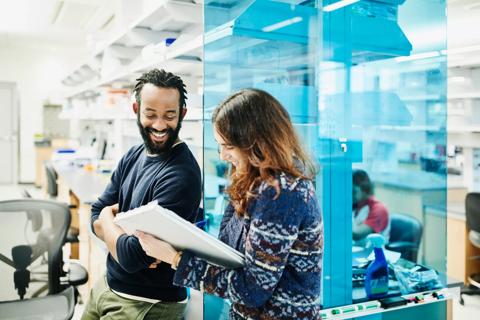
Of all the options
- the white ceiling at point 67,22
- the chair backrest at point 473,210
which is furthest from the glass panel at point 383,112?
the white ceiling at point 67,22

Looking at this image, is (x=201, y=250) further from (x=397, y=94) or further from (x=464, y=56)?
(x=464, y=56)

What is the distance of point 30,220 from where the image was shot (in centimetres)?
247

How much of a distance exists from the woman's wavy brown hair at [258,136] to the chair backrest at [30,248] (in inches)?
59.6

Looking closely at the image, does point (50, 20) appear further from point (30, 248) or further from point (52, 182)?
point (30, 248)

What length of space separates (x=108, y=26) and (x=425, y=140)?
574 cm

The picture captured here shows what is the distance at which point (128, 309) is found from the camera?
151 centimetres

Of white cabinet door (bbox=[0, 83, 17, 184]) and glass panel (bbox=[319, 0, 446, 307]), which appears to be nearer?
glass panel (bbox=[319, 0, 446, 307])

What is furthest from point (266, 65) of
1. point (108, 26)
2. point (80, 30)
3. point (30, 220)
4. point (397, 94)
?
point (80, 30)

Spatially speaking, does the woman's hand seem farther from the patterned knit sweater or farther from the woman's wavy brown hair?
the woman's wavy brown hair

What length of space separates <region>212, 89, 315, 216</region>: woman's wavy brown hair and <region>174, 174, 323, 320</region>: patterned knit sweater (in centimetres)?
4

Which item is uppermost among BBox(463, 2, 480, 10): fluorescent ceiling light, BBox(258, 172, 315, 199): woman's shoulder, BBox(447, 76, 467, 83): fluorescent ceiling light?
BBox(463, 2, 480, 10): fluorescent ceiling light

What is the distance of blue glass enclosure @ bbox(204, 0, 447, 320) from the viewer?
1523mm

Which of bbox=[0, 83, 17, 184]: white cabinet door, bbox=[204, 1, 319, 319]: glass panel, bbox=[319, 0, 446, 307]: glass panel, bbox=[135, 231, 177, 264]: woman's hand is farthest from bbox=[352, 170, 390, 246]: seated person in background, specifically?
bbox=[0, 83, 17, 184]: white cabinet door

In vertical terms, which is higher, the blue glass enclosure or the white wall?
the white wall
